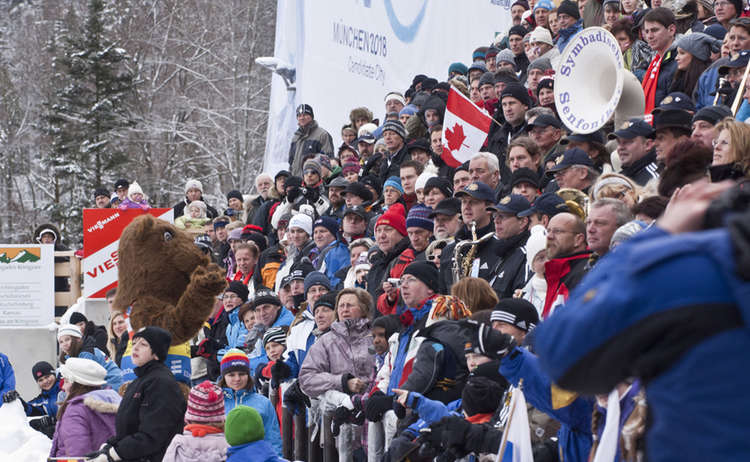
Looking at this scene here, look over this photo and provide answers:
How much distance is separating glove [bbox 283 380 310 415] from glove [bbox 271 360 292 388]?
34 centimetres

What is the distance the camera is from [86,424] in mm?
6566

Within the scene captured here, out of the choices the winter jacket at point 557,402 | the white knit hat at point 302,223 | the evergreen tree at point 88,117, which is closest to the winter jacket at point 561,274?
the winter jacket at point 557,402

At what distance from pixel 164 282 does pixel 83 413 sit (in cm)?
167

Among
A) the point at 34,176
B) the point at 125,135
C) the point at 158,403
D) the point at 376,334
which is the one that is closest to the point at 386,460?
the point at 376,334

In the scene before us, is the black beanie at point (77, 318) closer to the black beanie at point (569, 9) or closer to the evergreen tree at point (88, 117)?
the black beanie at point (569, 9)

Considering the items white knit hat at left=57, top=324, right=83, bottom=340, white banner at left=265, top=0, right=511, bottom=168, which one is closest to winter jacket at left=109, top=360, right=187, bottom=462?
white knit hat at left=57, top=324, right=83, bottom=340

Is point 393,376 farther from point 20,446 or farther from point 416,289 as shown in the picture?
point 20,446

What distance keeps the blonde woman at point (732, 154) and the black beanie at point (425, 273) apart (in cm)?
208

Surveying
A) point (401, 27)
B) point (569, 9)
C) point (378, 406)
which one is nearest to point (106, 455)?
point (378, 406)

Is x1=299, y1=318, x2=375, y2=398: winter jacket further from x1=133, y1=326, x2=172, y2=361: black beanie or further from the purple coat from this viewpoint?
the purple coat

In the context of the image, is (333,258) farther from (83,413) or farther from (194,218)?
(194,218)

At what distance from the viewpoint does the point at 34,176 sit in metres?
37.2

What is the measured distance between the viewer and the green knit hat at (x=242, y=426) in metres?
5.02

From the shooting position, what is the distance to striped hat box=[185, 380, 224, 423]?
18.6ft
